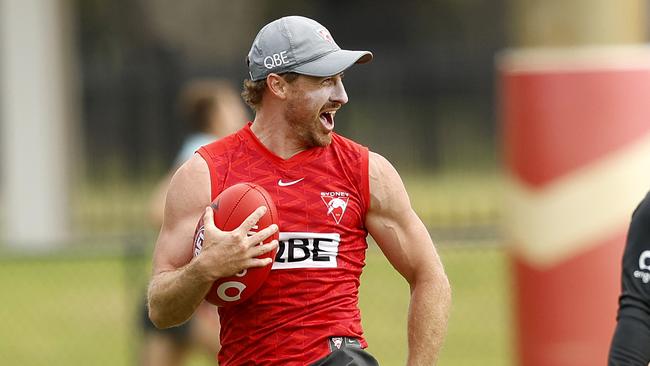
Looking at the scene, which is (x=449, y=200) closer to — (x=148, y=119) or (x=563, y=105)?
(x=148, y=119)

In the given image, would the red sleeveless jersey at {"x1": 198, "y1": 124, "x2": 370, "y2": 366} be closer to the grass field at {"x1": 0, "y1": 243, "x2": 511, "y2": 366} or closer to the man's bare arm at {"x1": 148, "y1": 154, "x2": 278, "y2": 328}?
the man's bare arm at {"x1": 148, "y1": 154, "x2": 278, "y2": 328}

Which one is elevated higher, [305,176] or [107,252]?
[305,176]

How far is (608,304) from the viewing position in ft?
29.3

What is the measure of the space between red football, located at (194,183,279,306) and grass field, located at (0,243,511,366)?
6.81 meters

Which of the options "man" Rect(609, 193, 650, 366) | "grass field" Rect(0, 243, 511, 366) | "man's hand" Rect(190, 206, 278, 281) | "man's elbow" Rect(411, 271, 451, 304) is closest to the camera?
"man's hand" Rect(190, 206, 278, 281)

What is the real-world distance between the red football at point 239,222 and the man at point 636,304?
1.28m

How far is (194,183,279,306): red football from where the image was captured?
519 cm

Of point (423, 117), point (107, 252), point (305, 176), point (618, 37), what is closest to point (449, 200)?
point (423, 117)

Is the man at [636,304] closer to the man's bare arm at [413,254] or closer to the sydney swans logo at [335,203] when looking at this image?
the man's bare arm at [413,254]

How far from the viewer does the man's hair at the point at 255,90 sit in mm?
5500

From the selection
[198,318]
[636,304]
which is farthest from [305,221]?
[198,318]

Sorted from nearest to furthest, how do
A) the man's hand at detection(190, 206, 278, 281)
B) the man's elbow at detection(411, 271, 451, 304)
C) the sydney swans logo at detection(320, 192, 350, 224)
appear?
the man's hand at detection(190, 206, 278, 281)
the sydney swans logo at detection(320, 192, 350, 224)
the man's elbow at detection(411, 271, 451, 304)

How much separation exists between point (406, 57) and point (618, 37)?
45.4 feet

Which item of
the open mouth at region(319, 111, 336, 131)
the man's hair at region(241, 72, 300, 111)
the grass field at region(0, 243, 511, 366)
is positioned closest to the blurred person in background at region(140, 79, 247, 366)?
the grass field at region(0, 243, 511, 366)
